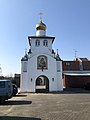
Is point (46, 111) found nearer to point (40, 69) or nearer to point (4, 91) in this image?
point (4, 91)

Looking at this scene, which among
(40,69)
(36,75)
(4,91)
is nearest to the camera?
(4,91)

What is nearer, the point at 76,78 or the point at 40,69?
the point at 40,69

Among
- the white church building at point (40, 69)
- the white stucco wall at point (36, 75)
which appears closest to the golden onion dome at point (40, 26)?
the white church building at point (40, 69)

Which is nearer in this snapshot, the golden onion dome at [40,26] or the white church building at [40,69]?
the white church building at [40,69]

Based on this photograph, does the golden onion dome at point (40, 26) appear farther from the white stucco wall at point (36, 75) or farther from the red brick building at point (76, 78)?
the red brick building at point (76, 78)

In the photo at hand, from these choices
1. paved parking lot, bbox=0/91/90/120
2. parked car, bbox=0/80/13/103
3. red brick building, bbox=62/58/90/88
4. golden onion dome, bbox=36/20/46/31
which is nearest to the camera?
paved parking lot, bbox=0/91/90/120

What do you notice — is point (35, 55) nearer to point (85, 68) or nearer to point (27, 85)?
point (27, 85)

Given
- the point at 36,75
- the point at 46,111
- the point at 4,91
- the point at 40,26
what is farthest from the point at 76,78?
the point at 46,111

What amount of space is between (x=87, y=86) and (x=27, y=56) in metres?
12.6

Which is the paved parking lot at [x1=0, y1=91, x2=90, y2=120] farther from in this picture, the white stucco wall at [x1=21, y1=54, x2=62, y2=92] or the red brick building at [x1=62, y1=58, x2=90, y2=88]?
the red brick building at [x1=62, y1=58, x2=90, y2=88]

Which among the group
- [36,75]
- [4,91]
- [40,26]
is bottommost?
[4,91]

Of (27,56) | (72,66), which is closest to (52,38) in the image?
(27,56)

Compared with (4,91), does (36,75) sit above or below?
above

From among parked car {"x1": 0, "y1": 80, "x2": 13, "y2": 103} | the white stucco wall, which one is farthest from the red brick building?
parked car {"x1": 0, "y1": 80, "x2": 13, "y2": 103}
